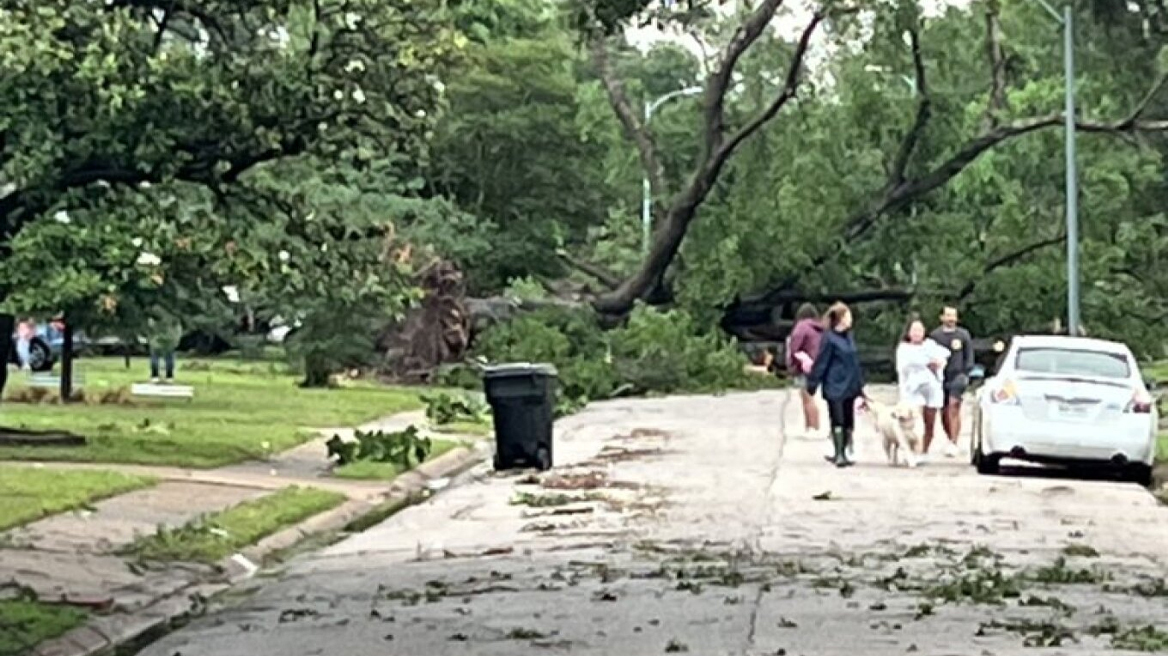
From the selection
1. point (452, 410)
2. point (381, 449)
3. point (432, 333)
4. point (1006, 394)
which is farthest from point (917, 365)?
point (432, 333)

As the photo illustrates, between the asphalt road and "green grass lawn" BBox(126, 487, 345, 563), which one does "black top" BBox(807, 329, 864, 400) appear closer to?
the asphalt road

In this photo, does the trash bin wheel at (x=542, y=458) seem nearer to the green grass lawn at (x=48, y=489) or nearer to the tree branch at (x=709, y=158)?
the green grass lawn at (x=48, y=489)

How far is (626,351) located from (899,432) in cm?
2108

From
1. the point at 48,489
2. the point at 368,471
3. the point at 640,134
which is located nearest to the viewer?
the point at 48,489

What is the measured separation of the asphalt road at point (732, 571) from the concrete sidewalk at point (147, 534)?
48 cm

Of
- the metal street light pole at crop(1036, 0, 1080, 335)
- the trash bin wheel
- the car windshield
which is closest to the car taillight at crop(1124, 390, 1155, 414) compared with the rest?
the car windshield

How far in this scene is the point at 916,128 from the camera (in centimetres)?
4956

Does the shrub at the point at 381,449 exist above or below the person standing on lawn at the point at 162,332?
below

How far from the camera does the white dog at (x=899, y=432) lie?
88.9ft

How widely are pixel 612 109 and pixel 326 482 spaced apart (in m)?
30.3

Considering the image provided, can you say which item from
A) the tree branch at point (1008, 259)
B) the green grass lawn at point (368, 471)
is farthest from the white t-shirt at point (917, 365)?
→ the tree branch at point (1008, 259)

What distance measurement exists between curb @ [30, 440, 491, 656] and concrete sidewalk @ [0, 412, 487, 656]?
1 centimetres

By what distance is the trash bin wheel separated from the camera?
90.9ft

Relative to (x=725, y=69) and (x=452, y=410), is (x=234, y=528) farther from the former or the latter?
(x=725, y=69)
